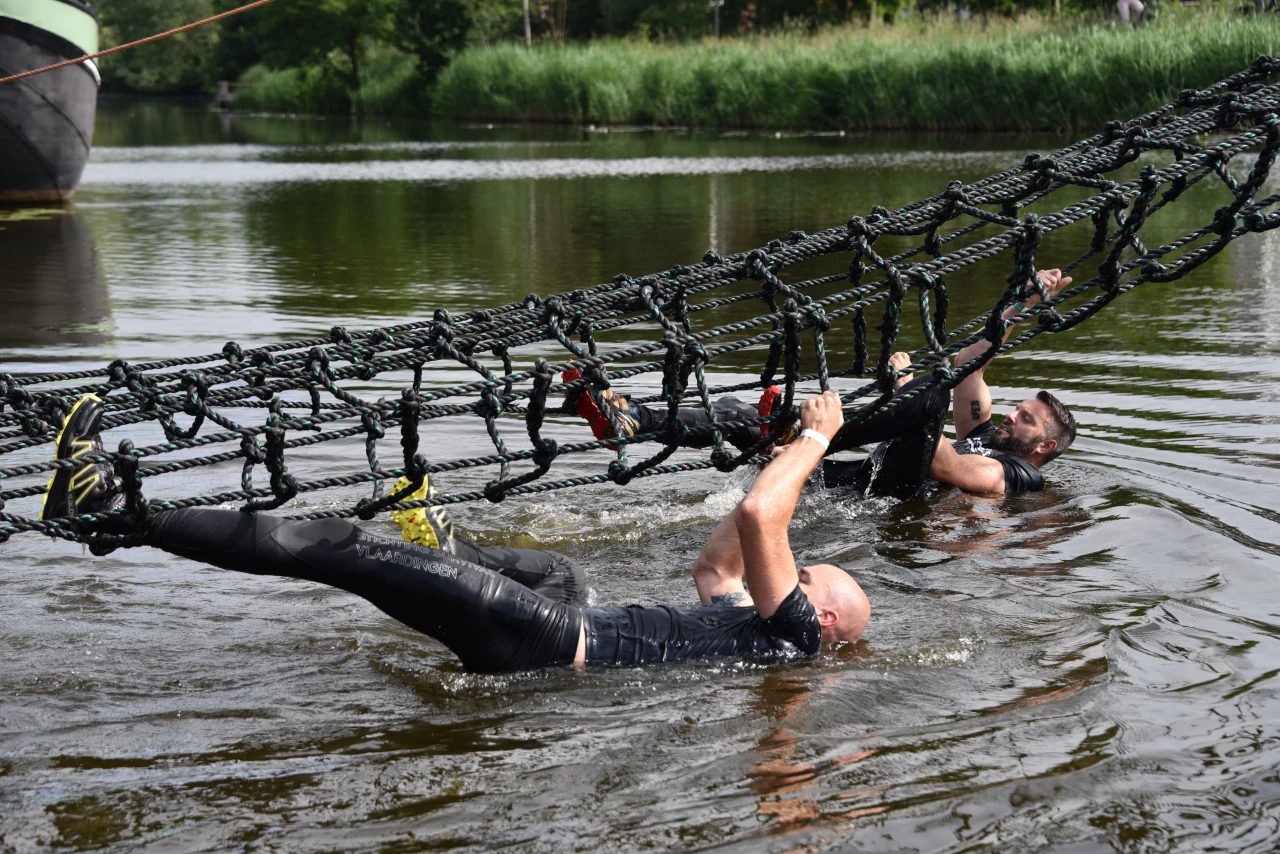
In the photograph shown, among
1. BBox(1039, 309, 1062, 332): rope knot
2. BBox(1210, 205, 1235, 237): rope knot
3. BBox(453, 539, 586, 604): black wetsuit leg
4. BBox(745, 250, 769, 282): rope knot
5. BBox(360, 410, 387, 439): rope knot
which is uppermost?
BBox(1210, 205, 1235, 237): rope knot

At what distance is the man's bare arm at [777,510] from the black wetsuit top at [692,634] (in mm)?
131

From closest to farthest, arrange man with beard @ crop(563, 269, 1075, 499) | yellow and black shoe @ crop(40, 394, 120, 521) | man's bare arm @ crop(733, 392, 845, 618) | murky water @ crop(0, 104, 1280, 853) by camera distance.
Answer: murky water @ crop(0, 104, 1280, 853)
yellow and black shoe @ crop(40, 394, 120, 521)
man's bare arm @ crop(733, 392, 845, 618)
man with beard @ crop(563, 269, 1075, 499)

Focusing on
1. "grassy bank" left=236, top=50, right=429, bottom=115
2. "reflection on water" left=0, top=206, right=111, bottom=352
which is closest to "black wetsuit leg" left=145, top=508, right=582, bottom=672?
"reflection on water" left=0, top=206, right=111, bottom=352

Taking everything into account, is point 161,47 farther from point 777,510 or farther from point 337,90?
point 777,510

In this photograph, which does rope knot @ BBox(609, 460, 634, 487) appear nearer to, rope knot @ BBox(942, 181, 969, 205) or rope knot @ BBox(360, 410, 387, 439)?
rope knot @ BBox(360, 410, 387, 439)

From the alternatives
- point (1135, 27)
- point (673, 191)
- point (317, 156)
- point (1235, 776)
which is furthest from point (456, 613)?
point (317, 156)

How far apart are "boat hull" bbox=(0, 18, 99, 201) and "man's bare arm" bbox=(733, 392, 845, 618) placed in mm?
Answer: 15691

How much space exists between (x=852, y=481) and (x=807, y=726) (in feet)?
8.95

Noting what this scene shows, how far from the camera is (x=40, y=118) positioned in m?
18.5

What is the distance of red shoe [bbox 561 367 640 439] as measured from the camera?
5.00 m

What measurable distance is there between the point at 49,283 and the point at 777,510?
10736 mm

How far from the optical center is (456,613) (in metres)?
4.40

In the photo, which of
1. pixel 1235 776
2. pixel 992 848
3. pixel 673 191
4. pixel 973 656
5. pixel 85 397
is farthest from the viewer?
pixel 673 191

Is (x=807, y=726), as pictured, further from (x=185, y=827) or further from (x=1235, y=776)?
(x=185, y=827)
